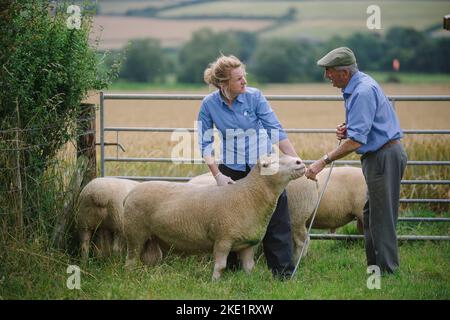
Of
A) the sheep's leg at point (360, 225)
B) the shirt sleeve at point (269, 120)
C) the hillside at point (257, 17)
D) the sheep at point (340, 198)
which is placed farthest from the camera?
the hillside at point (257, 17)

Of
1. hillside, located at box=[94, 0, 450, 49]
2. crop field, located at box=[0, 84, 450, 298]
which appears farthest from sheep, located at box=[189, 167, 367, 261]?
hillside, located at box=[94, 0, 450, 49]

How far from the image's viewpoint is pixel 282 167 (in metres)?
6.92

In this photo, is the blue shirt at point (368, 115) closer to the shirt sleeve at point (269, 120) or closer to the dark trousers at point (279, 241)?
the shirt sleeve at point (269, 120)

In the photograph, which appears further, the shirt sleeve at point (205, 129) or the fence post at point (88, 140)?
the fence post at point (88, 140)

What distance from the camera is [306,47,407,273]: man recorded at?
271 inches

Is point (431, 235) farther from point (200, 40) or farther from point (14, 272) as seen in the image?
point (200, 40)

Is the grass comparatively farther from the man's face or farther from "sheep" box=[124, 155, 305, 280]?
the man's face

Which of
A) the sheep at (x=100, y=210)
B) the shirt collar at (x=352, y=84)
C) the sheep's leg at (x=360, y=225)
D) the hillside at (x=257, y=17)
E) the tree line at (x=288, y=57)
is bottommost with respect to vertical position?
the sheep's leg at (x=360, y=225)

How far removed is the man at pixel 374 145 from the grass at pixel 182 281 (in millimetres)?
438

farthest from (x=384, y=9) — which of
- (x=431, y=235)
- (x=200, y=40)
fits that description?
(x=431, y=235)

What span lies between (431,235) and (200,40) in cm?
4421

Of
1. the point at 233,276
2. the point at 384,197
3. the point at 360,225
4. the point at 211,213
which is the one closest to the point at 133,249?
the point at 211,213

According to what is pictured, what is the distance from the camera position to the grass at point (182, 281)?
256 inches

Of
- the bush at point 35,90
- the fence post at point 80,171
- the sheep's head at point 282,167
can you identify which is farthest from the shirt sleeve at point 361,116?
the fence post at point 80,171
